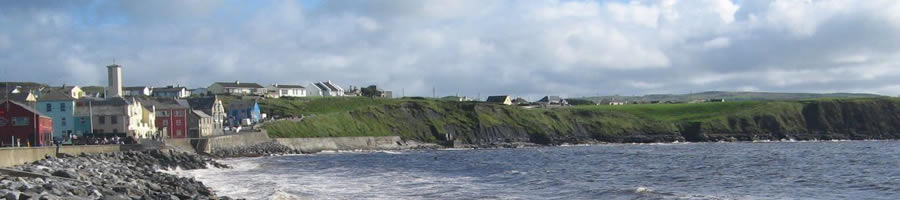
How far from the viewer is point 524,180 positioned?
153 feet

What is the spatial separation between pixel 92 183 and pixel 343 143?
3121 inches

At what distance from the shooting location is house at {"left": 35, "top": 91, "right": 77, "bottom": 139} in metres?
79.4

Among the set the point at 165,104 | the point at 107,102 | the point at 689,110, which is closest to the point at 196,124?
the point at 165,104

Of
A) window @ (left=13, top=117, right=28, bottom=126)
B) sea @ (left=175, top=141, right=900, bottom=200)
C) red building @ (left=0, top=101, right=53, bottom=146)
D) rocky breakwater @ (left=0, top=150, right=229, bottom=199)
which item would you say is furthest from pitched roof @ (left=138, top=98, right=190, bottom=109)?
rocky breakwater @ (left=0, top=150, right=229, bottom=199)

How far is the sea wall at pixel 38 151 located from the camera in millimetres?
37084

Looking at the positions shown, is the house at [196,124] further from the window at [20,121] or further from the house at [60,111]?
the window at [20,121]

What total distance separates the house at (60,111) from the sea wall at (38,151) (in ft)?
64.4

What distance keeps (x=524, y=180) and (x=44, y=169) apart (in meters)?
22.7

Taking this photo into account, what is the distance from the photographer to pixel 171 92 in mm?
162500

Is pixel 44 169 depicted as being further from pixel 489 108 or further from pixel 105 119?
A: pixel 489 108

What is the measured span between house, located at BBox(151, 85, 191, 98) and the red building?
10280 centimetres

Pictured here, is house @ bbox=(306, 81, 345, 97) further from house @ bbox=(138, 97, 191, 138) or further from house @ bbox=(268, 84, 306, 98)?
house @ bbox=(138, 97, 191, 138)

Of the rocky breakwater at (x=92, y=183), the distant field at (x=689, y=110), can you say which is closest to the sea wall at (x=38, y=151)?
the rocky breakwater at (x=92, y=183)

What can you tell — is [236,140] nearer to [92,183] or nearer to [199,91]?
[92,183]
